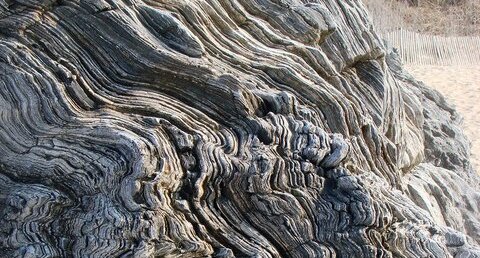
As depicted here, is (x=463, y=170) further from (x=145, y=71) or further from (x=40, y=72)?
(x=40, y=72)

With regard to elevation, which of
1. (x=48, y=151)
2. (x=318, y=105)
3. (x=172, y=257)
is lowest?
(x=172, y=257)

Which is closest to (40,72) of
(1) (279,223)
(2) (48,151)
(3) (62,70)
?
(3) (62,70)

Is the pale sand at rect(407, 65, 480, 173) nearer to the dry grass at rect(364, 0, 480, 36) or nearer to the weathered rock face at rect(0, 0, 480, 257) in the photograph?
the dry grass at rect(364, 0, 480, 36)

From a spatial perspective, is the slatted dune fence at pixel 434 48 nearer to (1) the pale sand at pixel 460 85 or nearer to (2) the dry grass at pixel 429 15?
(1) the pale sand at pixel 460 85

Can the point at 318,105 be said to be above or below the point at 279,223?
above

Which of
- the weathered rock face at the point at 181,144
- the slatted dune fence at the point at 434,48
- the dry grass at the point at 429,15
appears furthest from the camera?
the dry grass at the point at 429,15

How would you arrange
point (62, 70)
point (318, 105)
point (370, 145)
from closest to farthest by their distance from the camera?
point (62, 70), point (318, 105), point (370, 145)

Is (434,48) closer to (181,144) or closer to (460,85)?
(460,85)

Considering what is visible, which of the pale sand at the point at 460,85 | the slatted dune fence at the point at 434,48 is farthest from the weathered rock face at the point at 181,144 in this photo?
the slatted dune fence at the point at 434,48

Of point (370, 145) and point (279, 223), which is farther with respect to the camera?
point (370, 145)
